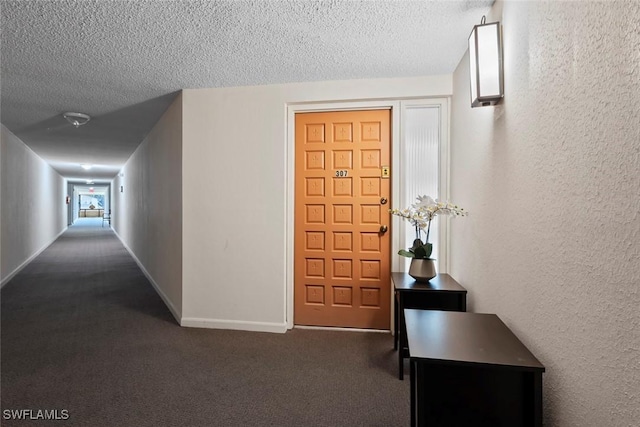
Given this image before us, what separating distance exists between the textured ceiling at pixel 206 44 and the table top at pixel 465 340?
1.81 metres

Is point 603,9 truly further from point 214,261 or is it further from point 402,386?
point 214,261

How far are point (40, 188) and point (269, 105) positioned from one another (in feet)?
24.6

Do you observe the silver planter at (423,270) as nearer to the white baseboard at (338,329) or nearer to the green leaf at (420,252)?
the green leaf at (420,252)

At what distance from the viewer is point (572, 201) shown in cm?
114

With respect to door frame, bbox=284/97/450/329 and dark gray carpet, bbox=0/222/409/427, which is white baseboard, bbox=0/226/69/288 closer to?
dark gray carpet, bbox=0/222/409/427

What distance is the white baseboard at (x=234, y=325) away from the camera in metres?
3.11

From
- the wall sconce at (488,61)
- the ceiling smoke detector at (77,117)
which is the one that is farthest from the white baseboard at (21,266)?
the wall sconce at (488,61)

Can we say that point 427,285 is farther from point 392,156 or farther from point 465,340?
point 392,156

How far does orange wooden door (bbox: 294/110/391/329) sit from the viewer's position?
10.2 ft

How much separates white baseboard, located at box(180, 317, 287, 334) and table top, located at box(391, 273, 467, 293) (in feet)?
4.26

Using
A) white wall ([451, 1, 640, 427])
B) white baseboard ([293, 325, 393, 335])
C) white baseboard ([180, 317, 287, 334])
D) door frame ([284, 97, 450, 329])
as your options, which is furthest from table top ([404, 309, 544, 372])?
white baseboard ([180, 317, 287, 334])

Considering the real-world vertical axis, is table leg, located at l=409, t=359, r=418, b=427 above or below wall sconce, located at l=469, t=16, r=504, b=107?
below

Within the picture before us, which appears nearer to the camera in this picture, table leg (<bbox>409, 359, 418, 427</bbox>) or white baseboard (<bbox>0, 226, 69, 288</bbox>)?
table leg (<bbox>409, 359, 418, 427</bbox>)

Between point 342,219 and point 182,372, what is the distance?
6.07 ft
